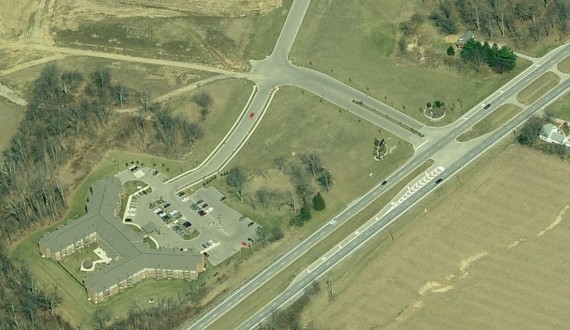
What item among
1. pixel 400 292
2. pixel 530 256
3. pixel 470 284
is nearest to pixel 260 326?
pixel 400 292

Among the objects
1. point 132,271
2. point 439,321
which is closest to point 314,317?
point 439,321

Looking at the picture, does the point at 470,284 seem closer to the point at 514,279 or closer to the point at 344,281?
the point at 514,279

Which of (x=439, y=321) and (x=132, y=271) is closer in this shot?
(x=439, y=321)

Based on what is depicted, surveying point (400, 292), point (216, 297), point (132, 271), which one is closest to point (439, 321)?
Result: point (400, 292)

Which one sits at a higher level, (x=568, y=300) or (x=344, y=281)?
(x=344, y=281)

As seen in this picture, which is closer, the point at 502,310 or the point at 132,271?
the point at 502,310

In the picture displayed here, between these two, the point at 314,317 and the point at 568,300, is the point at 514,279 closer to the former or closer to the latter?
the point at 568,300

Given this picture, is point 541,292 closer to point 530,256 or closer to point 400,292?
point 530,256

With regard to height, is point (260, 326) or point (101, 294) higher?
point (101, 294)
